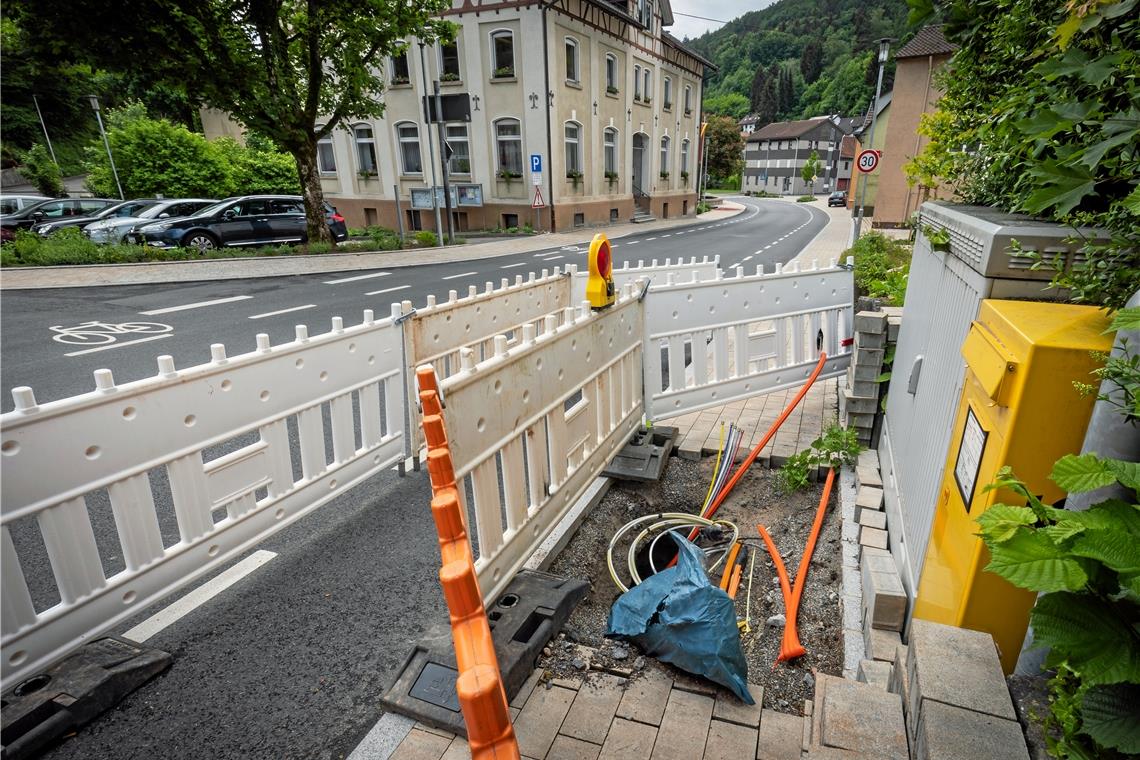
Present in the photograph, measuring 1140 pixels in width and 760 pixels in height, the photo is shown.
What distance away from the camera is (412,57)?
89.0 ft

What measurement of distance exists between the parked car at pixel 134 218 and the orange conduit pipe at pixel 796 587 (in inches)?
820

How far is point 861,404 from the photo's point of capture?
445cm

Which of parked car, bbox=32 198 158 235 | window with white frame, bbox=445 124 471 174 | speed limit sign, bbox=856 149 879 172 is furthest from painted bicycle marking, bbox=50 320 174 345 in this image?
window with white frame, bbox=445 124 471 174

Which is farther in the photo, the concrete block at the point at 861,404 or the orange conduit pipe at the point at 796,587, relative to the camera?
the concrete block at the point at 861,404

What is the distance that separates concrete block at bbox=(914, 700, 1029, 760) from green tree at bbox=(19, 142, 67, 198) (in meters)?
48.8

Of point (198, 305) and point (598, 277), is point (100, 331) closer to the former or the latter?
point (198, 305)

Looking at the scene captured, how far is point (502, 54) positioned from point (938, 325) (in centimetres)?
2864

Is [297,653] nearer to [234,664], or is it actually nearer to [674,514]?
[234,664]

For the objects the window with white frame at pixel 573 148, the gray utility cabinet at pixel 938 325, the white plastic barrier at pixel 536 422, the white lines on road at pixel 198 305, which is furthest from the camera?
the window with white frame at pixel 573 148

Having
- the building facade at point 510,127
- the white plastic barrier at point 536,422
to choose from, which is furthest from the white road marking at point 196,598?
the building facade at point 510,127

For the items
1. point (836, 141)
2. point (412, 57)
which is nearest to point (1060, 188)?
point (412, 57)

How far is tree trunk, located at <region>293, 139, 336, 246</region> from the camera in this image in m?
18.0

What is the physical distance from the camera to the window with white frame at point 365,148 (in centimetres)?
2905

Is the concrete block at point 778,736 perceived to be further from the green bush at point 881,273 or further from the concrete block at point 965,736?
the green bush at point 881,273
